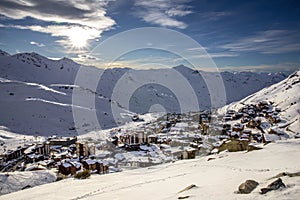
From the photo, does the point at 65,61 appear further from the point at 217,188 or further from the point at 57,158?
the point at 217,188

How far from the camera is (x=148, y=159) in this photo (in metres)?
31.3

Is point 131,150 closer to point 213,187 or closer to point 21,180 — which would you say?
point 21,180

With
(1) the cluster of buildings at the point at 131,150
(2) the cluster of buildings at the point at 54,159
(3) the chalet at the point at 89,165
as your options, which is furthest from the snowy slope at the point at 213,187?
(3) the chalet at the point at 89,165

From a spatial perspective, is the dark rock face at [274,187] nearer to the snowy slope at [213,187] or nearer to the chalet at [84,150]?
the snowy slope at [213,187]

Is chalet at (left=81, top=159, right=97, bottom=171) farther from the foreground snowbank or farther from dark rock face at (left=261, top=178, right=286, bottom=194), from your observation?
dark rock face at (left=261, top=178, right=286, bottom=194)

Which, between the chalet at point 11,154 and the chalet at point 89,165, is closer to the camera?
the chalet at point 89,165

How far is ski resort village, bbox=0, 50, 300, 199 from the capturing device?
352 inches

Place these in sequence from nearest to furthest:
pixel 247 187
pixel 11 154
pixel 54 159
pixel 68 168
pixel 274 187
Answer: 1. pixel 274 187
2. pixel 247 187
3. pixel 68 168
4. pixel 54 159
5. pixel 11 154

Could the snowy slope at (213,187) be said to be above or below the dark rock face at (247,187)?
below

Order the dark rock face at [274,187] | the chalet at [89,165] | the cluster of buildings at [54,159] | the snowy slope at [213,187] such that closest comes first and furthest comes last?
the dark rock face at [274,187] < the snowy slope at [213,187] < the cluster of buildings at [54,159] < the chalet at [89,165]

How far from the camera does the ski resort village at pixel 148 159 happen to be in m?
8.95

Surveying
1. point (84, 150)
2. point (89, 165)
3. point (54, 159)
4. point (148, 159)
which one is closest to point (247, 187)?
point (89, 165)

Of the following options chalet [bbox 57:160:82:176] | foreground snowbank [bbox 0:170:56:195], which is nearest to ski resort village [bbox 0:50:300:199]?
foreground snowbank [bbox 0:170:56:195]

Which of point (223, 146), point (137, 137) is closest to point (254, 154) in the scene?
point (223, 146)
